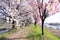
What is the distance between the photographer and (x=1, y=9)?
144ft

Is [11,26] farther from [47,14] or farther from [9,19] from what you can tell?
[47,14]

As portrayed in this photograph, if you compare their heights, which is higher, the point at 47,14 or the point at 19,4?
the point at 19,4

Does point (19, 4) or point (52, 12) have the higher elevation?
point (19, 4)

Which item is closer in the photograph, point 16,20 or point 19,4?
point 16,20

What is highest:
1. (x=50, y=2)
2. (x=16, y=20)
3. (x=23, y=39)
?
(x=50, y=2)

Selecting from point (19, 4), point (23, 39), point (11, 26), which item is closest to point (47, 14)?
point (23, 39)

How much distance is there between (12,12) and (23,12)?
8.32 m

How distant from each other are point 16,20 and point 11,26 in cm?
634

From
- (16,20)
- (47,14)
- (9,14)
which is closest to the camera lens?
(47,14)

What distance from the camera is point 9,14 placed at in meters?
38.8

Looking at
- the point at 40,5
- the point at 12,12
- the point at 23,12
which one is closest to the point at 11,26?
the point at 23,12

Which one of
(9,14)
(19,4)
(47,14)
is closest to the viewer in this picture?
(47,14)

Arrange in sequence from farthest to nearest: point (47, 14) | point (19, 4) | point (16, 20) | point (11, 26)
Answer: point (11, 26) → point (19, 4) → point (16, 20) → point (47, 14)

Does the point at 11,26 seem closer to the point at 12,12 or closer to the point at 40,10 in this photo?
the point at 12,12
